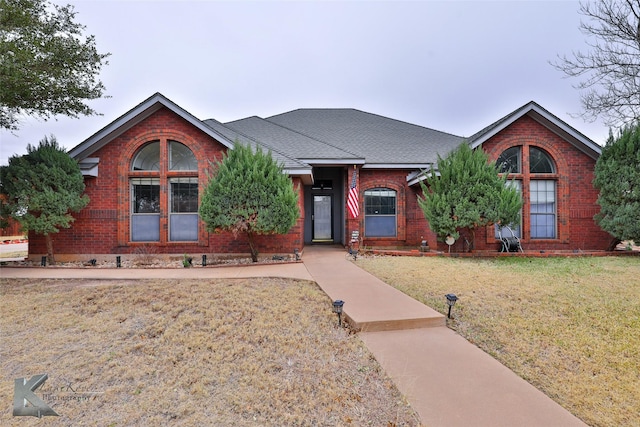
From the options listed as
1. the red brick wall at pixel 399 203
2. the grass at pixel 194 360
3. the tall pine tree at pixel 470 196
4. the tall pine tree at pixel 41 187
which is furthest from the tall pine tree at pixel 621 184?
the tall pine tree at pixel 41 187

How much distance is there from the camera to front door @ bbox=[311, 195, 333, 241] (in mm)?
14773

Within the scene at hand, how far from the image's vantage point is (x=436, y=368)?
2869 mm

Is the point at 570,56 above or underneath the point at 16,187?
above

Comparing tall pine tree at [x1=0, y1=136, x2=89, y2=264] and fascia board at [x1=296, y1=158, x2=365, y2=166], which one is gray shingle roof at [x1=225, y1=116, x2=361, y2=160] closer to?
fascia board at [x1=296, y1=158, x2=365, y2=166]

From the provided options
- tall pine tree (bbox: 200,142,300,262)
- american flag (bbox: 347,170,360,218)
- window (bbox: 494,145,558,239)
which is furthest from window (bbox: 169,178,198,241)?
window (bbox: 494,145,558,239)

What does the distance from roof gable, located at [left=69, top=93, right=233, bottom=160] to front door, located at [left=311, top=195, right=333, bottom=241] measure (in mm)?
6517

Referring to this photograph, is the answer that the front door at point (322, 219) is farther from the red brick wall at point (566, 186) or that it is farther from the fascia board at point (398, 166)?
the red brick wall at point (566, 186)

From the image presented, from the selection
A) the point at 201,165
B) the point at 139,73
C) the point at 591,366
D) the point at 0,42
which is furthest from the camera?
the point at 139,73

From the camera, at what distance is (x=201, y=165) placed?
31.3 feet

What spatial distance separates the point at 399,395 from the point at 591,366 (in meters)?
2.17

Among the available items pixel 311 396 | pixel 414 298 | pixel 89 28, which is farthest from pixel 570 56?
pixel 89 28

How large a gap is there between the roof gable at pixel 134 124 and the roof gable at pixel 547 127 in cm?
910

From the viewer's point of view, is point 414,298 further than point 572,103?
No

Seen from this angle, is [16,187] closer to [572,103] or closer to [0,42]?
[0,42]
